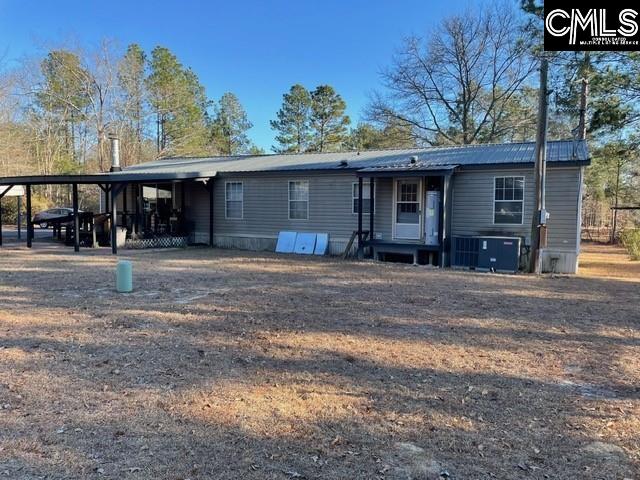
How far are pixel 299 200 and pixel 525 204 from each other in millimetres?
6839

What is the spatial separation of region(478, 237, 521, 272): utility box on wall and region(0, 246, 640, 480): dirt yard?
339 cm

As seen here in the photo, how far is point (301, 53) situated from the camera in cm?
Answer: 3522

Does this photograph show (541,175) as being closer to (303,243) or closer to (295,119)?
(303,243)

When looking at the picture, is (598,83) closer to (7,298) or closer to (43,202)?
(7,298)

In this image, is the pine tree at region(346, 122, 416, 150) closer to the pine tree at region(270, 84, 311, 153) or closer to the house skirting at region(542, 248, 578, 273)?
the pine tree at region(270, 84, 311, 153)

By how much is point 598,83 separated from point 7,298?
57.0 feet

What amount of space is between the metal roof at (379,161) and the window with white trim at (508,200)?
0.52 metres

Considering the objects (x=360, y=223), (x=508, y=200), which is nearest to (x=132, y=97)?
(x=360, y=223)

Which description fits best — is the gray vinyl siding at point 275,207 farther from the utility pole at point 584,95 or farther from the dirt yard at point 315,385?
the utility pole at point 584,95

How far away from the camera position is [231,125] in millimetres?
44125

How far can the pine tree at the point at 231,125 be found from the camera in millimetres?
43438

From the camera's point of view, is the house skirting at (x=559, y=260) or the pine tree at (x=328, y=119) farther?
the pine tree at (x=328, y=119)

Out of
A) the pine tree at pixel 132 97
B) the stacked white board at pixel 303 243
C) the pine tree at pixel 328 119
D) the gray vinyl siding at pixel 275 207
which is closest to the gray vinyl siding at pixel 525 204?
the gray vinyl siding at pixel 275 207

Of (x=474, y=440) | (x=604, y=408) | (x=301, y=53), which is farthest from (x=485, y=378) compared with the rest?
(x=301, y=53)
